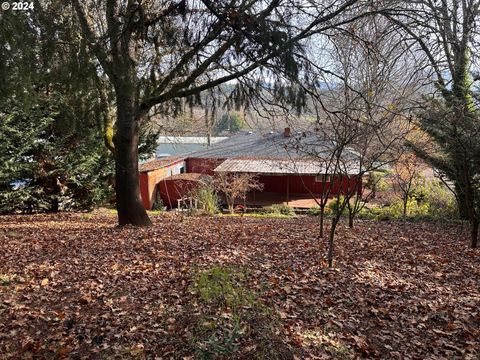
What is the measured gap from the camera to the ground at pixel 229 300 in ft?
9.75

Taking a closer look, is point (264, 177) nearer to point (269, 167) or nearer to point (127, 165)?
point (269, 167)

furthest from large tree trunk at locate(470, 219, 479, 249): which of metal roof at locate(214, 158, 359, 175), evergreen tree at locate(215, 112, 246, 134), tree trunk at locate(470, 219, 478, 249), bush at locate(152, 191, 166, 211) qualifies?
bush at locate(152, 191, 166, 211)

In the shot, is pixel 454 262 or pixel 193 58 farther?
pixel 454 262

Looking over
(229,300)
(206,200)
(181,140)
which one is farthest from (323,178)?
(181,140)

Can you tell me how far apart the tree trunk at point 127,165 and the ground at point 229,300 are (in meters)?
0.91

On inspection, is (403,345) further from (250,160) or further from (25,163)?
(250,160)

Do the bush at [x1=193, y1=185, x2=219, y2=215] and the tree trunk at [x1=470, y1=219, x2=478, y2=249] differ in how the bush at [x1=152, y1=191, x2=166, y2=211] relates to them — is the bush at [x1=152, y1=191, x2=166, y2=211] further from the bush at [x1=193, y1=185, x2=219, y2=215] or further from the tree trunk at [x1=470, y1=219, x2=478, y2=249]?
the tree trunk at [x1=470, y1=219, x2=478, y2=249]

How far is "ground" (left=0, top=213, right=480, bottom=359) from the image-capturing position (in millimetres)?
2971

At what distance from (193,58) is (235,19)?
4.58 ft

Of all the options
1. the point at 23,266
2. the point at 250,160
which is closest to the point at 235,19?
the point at 23,266

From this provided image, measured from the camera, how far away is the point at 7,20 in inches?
138

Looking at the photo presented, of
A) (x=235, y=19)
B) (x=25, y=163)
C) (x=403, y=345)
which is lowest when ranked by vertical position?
(x=403, y=345)

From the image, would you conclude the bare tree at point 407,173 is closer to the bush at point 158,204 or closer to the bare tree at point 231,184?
the bare tree at point 231,184

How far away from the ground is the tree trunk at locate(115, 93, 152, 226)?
2.99 feet
